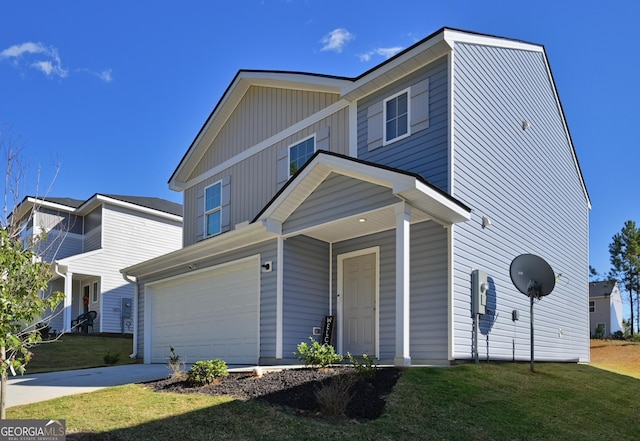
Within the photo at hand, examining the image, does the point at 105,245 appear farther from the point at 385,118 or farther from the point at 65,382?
the point at 385,118

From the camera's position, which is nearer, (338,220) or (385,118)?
(338,220)

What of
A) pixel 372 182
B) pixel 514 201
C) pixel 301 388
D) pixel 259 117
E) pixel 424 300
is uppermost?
pixel 259 117

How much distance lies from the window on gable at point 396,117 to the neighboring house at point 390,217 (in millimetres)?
29

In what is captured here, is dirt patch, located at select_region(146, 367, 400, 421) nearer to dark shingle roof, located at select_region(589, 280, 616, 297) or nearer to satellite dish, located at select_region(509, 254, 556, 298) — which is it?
satellite dish, located at select_region(509, 254, 556, 298)

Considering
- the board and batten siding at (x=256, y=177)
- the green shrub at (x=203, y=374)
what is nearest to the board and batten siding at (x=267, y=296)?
the board and batten siding at (x=256, y=177)

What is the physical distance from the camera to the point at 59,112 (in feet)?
46.9

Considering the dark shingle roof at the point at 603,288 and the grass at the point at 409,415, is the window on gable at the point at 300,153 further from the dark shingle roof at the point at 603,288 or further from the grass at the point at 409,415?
the dark shingle roof at the point at 603,288

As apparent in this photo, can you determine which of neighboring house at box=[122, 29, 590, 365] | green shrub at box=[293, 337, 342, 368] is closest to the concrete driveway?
neighboring house at box=[122, 29, 590, 365]

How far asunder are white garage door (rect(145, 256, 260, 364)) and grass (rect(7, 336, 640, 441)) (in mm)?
3859

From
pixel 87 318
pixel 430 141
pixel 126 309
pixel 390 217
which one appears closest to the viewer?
pixel 390 217

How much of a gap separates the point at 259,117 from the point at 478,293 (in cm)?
788

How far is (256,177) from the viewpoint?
1498cm

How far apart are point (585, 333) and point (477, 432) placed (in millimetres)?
11176

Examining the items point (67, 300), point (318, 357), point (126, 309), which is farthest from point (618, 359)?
point (67, 300)
